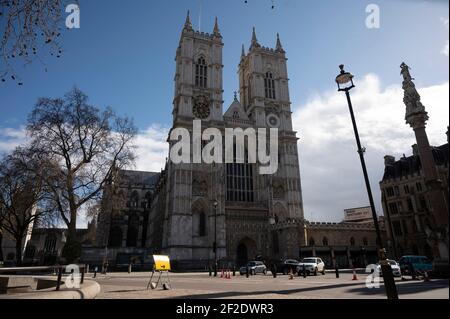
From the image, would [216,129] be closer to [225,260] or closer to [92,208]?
[225,260]

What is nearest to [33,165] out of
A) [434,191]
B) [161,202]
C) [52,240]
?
[434,191]

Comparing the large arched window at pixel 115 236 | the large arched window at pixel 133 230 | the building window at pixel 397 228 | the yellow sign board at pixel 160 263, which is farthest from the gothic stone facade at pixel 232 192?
the yellow sign board at pixel 160 263

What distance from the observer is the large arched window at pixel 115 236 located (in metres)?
60.3

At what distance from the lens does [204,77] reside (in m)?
49.9

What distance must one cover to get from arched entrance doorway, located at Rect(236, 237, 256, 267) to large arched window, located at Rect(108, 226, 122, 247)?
100.0 ft

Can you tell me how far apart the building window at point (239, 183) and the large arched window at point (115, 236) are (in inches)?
1187

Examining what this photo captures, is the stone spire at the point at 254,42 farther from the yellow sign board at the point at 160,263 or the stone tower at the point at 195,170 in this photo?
the yellow sign board at the point at 160,263

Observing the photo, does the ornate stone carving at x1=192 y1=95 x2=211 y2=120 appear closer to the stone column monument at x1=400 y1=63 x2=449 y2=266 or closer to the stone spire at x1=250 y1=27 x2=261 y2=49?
the stone spire at x1=250 y1=27 x2=261 y2=49

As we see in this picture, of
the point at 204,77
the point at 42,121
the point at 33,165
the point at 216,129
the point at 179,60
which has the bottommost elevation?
the point at 33,165

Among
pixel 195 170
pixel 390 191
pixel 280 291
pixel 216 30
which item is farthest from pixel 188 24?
pixel 280 291

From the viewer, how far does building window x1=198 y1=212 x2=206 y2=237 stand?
39703 millimetres

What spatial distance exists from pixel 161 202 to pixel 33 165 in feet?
97.6

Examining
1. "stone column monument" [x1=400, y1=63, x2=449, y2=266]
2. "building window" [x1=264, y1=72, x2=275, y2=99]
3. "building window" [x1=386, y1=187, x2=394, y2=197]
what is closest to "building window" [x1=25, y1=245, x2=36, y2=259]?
"building window" [x1=264, y1=72, x2=275, y2=99]

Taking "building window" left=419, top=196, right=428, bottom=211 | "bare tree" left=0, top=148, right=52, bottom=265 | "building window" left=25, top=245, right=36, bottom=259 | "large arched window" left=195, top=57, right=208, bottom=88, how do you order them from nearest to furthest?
"bare tree" left=0, top=148, right=52, bottom=265
"building window" left=419, top=196, right=428, bottom=211
"large arched window" left=195, top=57, right=208, bottom=88
"building window" left=25, top=245, right=36, bottom=259
